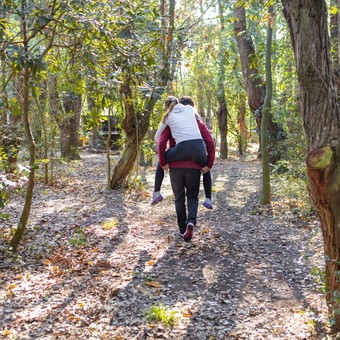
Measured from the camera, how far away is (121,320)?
12.2 feet

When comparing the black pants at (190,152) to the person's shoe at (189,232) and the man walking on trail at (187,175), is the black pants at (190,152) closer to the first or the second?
the man walking on trail at (187,175)

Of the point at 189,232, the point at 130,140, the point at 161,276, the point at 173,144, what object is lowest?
the point at 161,276

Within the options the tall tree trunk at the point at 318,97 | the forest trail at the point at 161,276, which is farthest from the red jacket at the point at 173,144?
the tall tree trunk at the point at 318,97

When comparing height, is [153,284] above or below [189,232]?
below

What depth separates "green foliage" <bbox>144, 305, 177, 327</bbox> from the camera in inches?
143

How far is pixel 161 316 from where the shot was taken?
369cm

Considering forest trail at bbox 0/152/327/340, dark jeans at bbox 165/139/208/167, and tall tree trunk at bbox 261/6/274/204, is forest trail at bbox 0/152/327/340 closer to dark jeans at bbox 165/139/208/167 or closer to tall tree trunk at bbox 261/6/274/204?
tall tree trunk at bbox 261/6/274/204

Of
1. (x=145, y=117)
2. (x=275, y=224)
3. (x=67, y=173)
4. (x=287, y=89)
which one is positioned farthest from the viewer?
(x=67, y=173)

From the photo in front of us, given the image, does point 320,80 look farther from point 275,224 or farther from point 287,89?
point 287,89

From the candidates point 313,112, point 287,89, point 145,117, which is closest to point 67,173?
point 145,117

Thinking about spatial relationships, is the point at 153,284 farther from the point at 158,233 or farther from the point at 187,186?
the point at 158,233

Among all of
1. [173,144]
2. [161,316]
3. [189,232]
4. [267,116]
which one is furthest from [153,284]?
[267,116]

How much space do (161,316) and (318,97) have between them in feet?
7.34

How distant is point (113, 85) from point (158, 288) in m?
2.41
